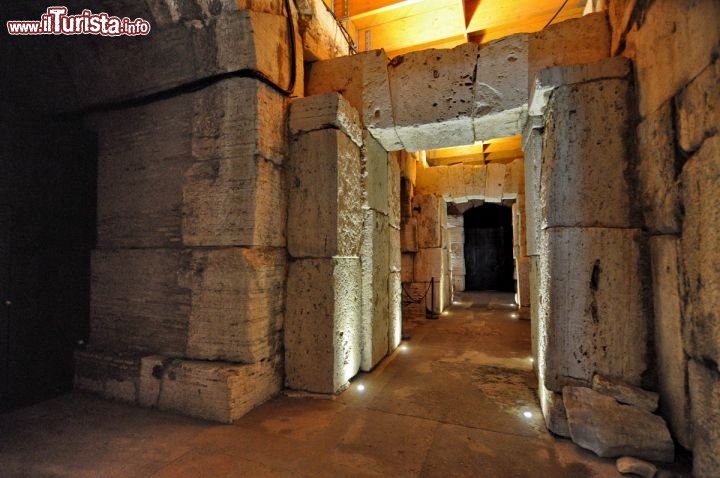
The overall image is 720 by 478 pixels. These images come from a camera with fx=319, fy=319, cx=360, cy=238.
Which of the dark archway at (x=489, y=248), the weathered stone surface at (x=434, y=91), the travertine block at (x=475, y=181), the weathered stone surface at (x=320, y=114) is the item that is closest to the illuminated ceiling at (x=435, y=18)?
the weathered stone surface at (x=434, y=91)

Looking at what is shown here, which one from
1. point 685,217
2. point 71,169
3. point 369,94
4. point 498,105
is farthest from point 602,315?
point 71,169

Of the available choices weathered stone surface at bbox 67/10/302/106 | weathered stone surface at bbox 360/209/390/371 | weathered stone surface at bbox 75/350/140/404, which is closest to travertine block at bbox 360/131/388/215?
weathered stone surface at bbox 360/209/390/371

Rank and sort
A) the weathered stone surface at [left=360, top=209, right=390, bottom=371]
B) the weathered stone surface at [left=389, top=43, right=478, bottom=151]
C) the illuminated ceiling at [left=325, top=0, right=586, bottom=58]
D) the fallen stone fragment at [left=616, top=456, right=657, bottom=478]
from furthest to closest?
the illuminated ceiling at [left=325, top=0, right=586, bottom=58] → the weathered stone surface at [left=360, top=209, right=390, bottom=371] → the weathered stone surface at [left=389, top=43, right=478, bottom=151] → the fallen stone fragment at [left=616, top=456, right=657, bottom=478]

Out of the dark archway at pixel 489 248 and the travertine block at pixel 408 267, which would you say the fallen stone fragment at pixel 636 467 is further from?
the dark archway at pixel 489 248

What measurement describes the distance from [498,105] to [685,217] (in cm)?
166

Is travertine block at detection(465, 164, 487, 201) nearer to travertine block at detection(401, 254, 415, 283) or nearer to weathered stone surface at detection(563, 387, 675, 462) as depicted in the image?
travertine block at detection(401, 254, 415, 283)

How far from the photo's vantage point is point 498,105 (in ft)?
9.59

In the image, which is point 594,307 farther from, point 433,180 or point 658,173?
point 433,180

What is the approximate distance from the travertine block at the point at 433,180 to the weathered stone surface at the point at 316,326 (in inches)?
192

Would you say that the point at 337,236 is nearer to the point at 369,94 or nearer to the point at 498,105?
the point at 369,94

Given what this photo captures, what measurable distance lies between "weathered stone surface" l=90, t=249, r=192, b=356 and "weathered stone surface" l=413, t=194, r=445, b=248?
199 inches

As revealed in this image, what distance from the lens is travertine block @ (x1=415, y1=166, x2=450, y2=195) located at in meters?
A: 7.23

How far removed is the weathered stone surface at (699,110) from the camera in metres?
1.57

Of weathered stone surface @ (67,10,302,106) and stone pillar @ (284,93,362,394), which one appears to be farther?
stone pillar @ (284,93,362,394)
